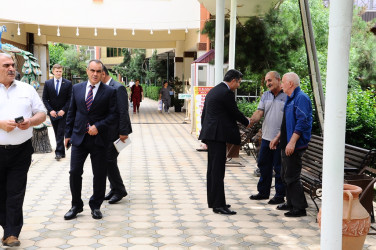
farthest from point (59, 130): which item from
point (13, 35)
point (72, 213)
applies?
point (13, 35)

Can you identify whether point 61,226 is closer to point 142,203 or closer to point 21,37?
point 142,203

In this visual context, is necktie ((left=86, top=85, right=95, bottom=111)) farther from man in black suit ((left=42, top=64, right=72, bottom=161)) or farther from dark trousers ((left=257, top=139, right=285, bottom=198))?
man in black suit ((left=42, top=64, right=72, bottom=161))

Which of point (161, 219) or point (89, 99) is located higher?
point (89, 99)

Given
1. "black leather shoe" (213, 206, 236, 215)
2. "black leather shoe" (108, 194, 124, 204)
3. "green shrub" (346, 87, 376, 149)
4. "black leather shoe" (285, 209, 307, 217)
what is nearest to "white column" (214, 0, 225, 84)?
"green shrub" (346, 87, 376, 149)

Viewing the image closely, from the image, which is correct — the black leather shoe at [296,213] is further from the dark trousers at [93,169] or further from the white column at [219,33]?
the white column at [219,33]

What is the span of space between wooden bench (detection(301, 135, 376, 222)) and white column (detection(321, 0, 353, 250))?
135 centimetres

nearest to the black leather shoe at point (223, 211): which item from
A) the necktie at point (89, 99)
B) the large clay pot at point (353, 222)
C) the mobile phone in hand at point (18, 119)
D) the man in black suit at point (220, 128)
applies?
the man in black suit at point (220, 128)

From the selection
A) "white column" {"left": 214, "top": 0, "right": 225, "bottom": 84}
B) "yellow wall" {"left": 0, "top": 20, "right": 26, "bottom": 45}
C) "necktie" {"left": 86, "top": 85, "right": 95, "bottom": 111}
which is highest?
"yellow wall" {"left": 0, "top": 20, "right": 26, "bottom": 45}

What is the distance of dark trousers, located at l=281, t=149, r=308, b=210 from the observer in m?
5.52

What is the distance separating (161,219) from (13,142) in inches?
77.8

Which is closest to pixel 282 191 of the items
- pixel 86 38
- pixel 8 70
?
pixel 8 70

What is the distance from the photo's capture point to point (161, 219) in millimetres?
5520

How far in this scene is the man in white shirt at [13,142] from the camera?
4.37m

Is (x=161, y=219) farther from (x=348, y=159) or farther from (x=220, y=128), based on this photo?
(x=348, y=159)
